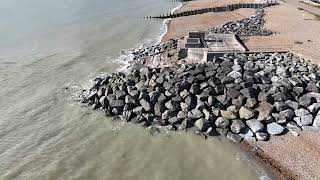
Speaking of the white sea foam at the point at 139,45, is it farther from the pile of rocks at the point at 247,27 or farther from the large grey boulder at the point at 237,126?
the large grey boulder at the point at 237,126

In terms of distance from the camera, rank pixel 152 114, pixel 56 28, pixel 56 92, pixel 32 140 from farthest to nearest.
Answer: pixel 56 28 < pixel 56 92 < pixel 152 114 < pixel 32 140

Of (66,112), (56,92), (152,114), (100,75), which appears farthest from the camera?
(100,75)

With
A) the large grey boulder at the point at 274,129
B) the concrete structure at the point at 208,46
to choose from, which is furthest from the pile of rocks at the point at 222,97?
the concrete structure at the point at 208,46

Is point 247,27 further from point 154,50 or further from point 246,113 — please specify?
point 246,113

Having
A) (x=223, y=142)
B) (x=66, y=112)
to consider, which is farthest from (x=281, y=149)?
(x=66, y=112)

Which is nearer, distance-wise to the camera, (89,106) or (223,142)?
(223,142)

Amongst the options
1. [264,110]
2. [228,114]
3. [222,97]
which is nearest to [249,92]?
[222,97]

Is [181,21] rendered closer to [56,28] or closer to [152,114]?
[56,28]
